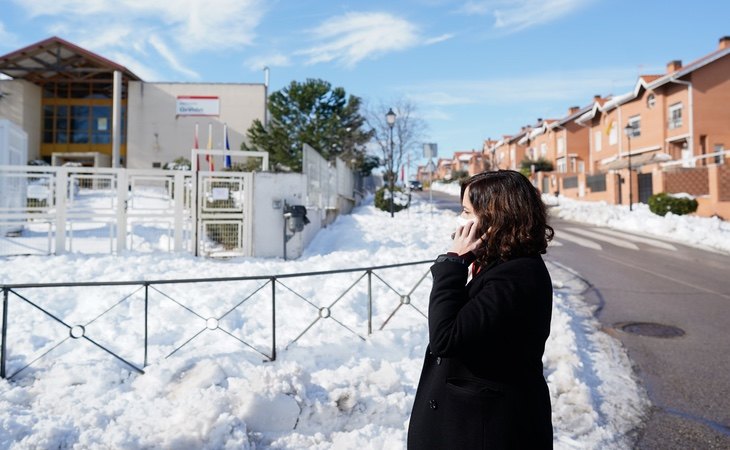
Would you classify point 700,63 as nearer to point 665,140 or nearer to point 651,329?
point 665,140

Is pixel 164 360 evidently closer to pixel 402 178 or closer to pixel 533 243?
pixel 533 243

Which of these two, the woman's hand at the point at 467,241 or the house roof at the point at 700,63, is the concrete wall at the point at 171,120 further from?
the woman's hand at the point at 467,241

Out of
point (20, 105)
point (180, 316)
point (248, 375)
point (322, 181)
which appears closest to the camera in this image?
A: point (248, 375)

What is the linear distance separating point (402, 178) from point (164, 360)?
28220 millimetres

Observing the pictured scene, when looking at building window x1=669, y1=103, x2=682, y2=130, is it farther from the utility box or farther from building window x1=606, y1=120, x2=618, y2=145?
the utility box

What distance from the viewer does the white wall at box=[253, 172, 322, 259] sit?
11102 millimetres

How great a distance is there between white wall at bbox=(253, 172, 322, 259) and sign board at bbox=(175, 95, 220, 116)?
1121 inches

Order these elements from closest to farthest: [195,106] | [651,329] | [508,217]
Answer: [508,217] → [651,329] → [195,106]

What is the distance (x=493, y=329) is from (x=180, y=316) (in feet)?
18.4

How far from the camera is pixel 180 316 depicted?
6367mm

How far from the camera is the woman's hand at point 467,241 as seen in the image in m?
1.79

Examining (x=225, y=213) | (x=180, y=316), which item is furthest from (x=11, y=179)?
(x=180, y=316)

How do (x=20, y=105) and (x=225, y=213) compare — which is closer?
(x=225, y=213)

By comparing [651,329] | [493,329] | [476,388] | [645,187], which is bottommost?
[651,329]
